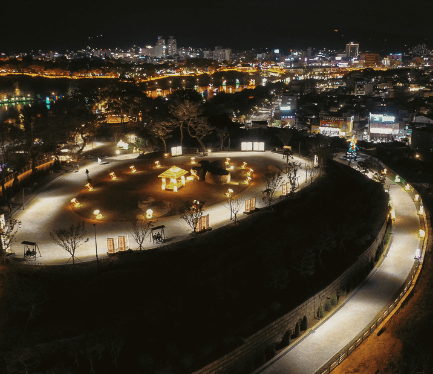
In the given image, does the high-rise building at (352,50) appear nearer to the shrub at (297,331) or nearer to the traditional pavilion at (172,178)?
the traditional pavilion at (172,178)

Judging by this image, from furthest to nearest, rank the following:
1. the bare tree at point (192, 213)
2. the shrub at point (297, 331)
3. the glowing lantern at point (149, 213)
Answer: the glowing lantern at point (149, 213) < the bare tree at point (192, 213) < the shrub at point (297, 331)

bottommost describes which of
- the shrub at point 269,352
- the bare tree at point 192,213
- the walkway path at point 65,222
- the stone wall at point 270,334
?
the shrub at point 269,352

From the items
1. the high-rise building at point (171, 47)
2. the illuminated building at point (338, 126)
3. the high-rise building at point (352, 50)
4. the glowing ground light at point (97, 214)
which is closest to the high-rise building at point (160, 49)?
the high-rise building at point (171, 47)

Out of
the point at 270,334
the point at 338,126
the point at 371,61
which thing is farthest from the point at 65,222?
the point at 371,61

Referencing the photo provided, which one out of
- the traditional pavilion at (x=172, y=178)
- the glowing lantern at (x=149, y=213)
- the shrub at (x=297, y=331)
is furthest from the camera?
the traditional pavilion at (x=172, y=178)

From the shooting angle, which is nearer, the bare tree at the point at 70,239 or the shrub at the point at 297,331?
the bare tree at the point at 70,239

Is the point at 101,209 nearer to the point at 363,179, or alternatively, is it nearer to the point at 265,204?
the point at 265,204

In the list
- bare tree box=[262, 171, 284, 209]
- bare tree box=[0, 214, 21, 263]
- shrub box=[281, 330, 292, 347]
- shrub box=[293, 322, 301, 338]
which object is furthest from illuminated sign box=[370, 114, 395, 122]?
bare tree box=[0, 214, 21, 263]

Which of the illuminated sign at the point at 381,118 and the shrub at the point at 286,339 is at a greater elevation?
the illuminated sign at the point at 381,118
